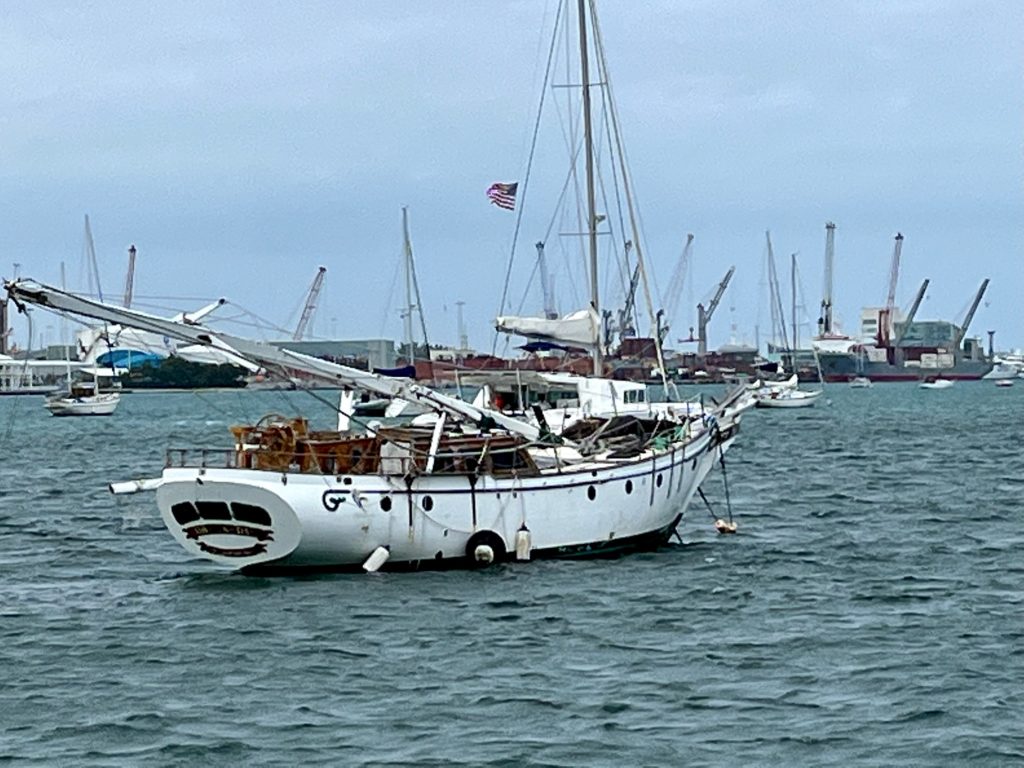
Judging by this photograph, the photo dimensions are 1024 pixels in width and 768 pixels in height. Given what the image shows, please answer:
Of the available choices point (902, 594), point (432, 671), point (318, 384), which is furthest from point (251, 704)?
point (318, 384)

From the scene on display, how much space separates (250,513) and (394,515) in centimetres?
238

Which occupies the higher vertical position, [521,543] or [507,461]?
[507,461]

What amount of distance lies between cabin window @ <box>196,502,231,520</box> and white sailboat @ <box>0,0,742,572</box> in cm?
3

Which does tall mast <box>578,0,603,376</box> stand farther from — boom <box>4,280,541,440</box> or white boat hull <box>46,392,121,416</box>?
white boat hull <box>46,392,121,416</box>

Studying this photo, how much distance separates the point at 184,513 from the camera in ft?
106

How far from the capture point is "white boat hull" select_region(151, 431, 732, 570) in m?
31.8

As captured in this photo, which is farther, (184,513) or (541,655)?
(184,513)

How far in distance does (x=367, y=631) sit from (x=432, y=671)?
286cm

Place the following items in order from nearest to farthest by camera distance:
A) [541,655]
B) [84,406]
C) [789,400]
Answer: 1. [541,655]
2. [84,406]
3. [789,400]

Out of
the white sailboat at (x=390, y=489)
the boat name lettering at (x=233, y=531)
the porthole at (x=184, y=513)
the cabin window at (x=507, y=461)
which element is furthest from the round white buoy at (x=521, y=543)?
the porthole at (x=184, y=513)

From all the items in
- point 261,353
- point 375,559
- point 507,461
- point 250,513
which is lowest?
point 375,559

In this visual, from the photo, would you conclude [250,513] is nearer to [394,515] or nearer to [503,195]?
[394,515]

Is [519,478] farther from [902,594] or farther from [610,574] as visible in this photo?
[902,594]

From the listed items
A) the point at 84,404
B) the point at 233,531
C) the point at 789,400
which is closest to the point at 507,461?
the point at 233,531
